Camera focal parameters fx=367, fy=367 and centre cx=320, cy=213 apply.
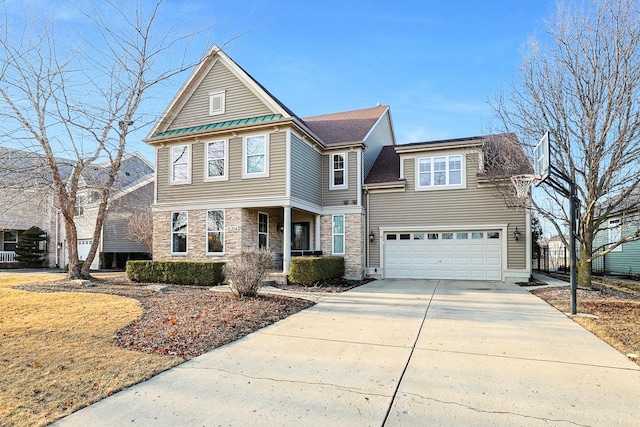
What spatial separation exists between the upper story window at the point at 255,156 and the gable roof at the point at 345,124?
3.40m

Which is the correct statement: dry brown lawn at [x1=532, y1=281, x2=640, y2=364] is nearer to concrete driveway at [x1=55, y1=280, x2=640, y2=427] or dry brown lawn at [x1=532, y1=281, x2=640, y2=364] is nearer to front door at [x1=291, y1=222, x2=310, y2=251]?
concrete driveway at [x1=55, y1=280, x2=640, y2=427]

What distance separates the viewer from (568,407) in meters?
3.55

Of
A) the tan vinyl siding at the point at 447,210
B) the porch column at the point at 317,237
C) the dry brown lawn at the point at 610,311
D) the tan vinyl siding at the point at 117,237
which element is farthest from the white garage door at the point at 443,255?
the tan vinyl siding at the point at 117,237

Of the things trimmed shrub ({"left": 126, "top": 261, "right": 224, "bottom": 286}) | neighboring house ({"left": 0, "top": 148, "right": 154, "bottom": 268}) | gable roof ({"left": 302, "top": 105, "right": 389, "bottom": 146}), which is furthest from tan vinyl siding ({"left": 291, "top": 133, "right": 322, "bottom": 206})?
neighboring house ({"left": 0, "top": 148, "right": 154, "bottom": 268})

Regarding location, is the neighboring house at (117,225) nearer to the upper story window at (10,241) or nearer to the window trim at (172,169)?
the upper story window at (10,241)

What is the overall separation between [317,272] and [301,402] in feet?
29.9

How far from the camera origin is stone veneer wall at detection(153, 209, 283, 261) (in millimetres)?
14078

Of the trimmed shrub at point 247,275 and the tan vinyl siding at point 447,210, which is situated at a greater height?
the tan vinyl siding at point 447,210

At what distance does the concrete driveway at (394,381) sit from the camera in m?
3.36

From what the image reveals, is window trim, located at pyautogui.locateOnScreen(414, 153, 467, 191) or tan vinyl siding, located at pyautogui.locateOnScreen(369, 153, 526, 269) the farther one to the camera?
window trim, located at pyautogui.locateOnScreen(414, 153, 467, 191)

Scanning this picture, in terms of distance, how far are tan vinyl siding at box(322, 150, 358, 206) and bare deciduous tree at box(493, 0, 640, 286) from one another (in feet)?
20.7

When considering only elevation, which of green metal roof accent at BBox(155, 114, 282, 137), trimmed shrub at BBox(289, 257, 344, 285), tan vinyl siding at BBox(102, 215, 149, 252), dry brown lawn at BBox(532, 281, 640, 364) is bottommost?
dry brown lawn at BBox(532, 281, 640, 364)

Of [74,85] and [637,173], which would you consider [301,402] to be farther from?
[74,85]

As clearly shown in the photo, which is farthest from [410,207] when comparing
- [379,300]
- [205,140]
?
[205,140]
